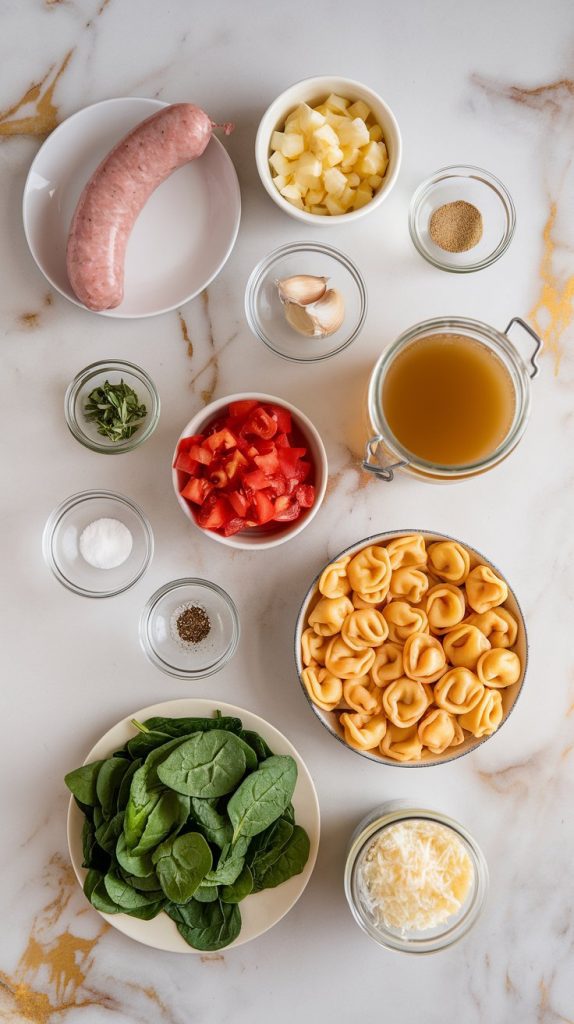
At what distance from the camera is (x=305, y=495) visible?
4.87ft

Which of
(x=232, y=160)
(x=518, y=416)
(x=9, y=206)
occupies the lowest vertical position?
(x=518, y=416)

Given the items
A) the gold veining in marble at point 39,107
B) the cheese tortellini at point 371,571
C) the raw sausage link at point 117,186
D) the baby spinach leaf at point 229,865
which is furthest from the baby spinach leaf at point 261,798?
the gold veining in marble at point 39,107

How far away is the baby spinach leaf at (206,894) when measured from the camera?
149 centimetres

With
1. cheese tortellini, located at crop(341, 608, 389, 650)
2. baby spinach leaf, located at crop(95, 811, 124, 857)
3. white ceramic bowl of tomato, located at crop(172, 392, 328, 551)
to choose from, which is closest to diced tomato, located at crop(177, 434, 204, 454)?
white ceramic bowl of tomato, located at crop(172, 392, 328, 551)

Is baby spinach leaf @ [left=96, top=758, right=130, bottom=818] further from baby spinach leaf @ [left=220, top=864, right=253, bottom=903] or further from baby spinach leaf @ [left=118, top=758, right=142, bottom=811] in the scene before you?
baby spinach leaf @ [left=220, top=864, right=253, bottom=903]

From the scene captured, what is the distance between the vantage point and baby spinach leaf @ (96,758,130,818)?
152 cm

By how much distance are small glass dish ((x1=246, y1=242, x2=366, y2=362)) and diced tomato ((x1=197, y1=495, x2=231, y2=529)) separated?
1.19ft

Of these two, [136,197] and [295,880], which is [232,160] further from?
[295,880]

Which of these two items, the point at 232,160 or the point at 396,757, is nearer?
the point at 396,757

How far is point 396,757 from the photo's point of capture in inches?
58.7

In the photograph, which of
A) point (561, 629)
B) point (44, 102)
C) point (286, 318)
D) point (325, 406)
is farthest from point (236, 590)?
point (44, 102)

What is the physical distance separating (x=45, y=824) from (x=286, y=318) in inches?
45.2

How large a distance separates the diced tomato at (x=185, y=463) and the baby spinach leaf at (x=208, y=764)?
497 mm

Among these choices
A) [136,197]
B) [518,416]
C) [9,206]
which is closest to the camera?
[518,416]
